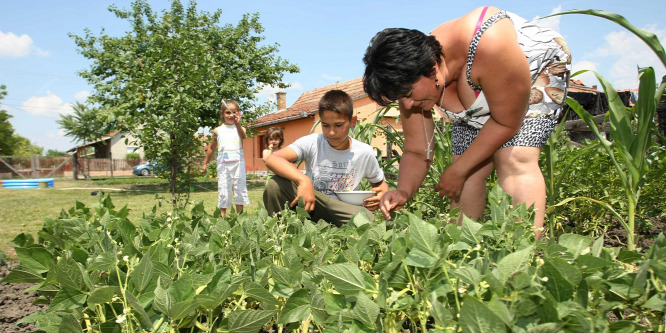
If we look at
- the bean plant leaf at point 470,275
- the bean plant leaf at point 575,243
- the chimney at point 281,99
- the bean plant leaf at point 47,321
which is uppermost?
the chimney at point 281,99

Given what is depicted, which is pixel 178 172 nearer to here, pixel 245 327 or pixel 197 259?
pixel 197 259

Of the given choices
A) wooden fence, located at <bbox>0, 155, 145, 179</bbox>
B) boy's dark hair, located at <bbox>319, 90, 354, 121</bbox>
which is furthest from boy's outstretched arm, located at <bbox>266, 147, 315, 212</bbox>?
wooden fence, located at <bbox>0, 155, 145, 179</bbox>

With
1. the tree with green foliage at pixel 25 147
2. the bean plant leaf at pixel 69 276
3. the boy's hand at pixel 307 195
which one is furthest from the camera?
the tree with green foliage at pixel 25 147

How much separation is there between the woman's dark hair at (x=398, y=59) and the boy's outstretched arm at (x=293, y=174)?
2.13 feet

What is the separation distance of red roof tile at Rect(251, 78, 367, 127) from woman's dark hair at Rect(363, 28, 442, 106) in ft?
52.4

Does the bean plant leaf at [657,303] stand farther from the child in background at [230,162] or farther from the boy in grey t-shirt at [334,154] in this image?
the child in background at [230,162]

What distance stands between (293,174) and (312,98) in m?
21.5

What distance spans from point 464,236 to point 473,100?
4.06ft

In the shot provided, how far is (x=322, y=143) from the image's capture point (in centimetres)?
305

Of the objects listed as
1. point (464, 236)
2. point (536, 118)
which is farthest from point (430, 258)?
point (536, 118)

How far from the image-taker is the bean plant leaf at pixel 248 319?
2.05 ft

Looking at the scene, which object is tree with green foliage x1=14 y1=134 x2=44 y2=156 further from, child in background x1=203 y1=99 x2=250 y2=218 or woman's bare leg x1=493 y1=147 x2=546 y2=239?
woman's bare leg x1=493 y1=147 x2=546 y2=239

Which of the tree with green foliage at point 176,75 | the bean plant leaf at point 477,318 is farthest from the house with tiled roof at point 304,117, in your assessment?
the bean plant leaf at point 477,318

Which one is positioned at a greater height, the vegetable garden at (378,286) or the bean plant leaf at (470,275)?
the bean plant leaf at (470,275)
